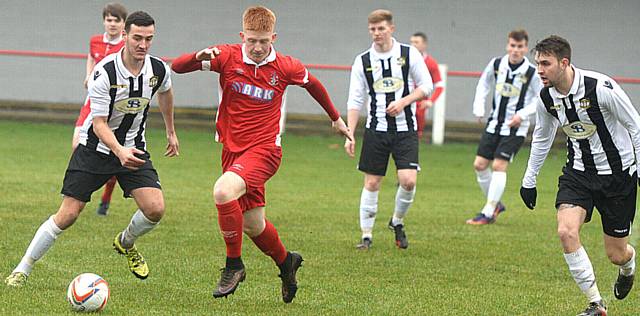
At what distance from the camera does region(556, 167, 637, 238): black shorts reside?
672 cm

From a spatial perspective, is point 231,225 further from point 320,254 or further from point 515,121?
point 515,121

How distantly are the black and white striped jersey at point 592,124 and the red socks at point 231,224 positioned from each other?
204 cm

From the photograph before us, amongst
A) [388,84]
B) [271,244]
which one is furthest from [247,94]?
[388,84]

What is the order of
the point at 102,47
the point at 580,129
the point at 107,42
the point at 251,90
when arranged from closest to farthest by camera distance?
the point at 580,129, the point at 251,90, the point at 107,42, the point at 102,47

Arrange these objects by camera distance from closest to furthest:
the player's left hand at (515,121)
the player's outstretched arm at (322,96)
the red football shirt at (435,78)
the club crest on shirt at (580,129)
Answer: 1. the club crest on shirt at (580,129)
2. the player's outstretched arm at (322,96)
3. the player's left hand at (515,121)
4. the red football shirt at (435,78)

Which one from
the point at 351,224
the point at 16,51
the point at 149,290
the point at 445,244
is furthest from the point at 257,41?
the point at 16,51

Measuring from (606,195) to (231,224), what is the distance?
2461 millimetres

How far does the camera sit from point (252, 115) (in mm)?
6820

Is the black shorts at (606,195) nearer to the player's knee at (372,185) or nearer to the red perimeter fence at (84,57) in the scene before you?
the player's knee at (372,185)

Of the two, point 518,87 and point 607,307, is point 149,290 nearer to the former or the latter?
point 607,307

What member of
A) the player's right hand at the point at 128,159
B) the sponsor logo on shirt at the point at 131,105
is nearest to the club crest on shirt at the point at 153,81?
the sponsor logo on shirt at the point at 131,105

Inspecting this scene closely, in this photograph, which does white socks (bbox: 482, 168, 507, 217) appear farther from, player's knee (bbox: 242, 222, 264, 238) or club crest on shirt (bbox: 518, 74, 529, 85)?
player's knee (bbox: 242, 222, 264, 238)

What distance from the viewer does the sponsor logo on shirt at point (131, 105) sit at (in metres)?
6.94

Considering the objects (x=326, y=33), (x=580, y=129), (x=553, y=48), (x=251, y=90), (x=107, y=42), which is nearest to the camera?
(x=553, y=48)
